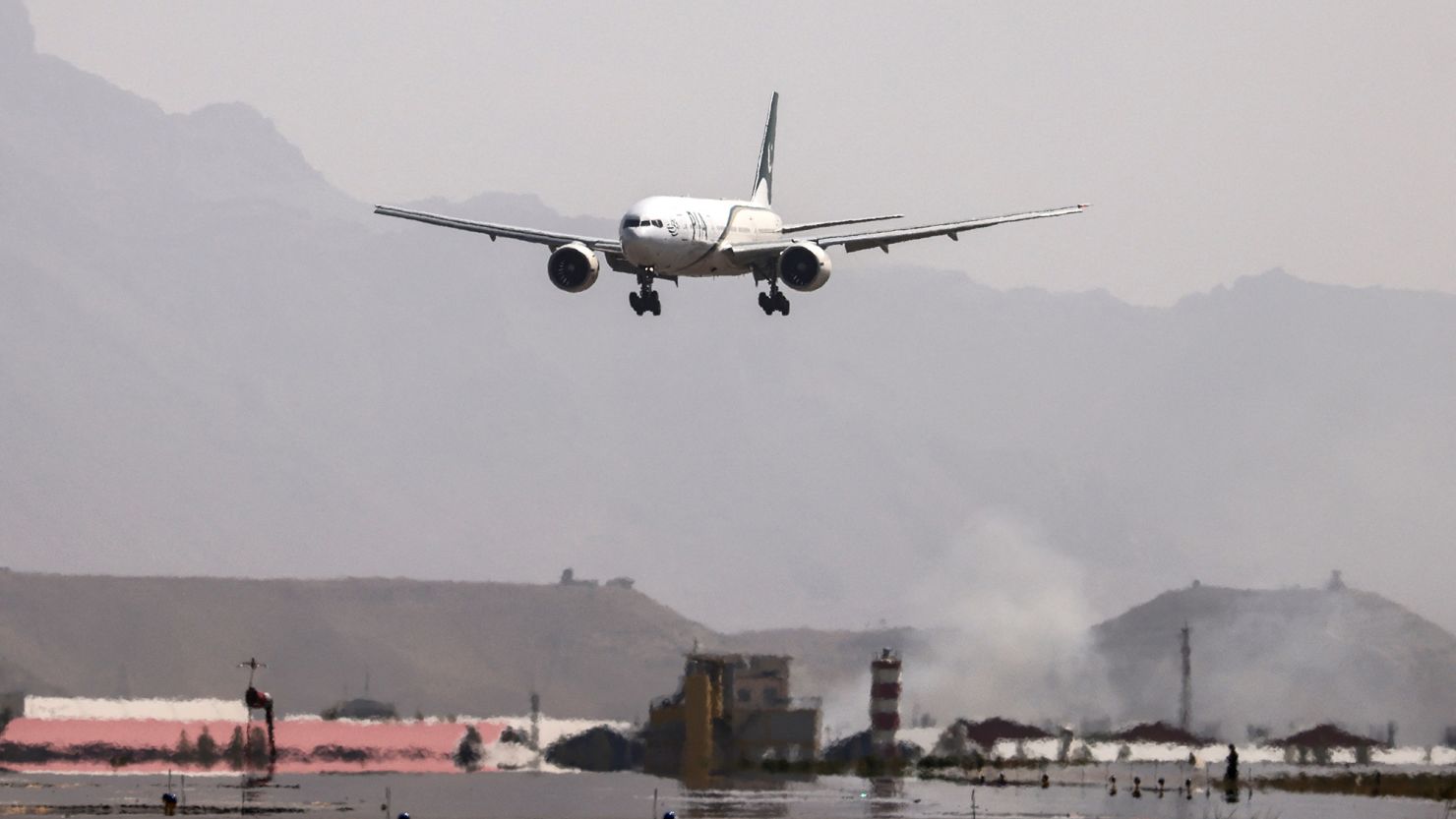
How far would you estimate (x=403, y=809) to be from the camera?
107 metres

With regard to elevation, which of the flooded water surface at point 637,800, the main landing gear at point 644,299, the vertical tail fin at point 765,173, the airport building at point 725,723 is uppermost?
the vertical tail fin at point 765,173

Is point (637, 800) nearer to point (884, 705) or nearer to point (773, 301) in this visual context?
point (773, 301)

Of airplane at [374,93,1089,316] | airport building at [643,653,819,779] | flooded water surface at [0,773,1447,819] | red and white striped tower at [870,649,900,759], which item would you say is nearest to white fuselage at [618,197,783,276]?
airplane at [374,93,1089,316]

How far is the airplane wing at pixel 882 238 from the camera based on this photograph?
343 feet

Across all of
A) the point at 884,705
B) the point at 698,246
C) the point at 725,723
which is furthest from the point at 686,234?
the point at 884,705

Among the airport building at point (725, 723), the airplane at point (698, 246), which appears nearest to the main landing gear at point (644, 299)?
the airplane at point (698, 246)

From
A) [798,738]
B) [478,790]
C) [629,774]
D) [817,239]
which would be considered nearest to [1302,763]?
[798,738]

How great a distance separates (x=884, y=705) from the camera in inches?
6998

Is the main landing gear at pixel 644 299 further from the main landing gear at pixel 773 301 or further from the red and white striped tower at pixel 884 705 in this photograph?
the red and white striped tower at pixel 884 705

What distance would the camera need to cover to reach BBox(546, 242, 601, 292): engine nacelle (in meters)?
104

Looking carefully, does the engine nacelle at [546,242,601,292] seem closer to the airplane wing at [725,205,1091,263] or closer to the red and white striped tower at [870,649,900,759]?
the airplane wing at [725,205,1091,263]

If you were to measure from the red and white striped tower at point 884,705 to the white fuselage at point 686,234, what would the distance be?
241 ft

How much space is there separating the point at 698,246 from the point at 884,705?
8144 cm

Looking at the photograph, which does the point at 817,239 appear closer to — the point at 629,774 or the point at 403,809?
the point at 403,809
